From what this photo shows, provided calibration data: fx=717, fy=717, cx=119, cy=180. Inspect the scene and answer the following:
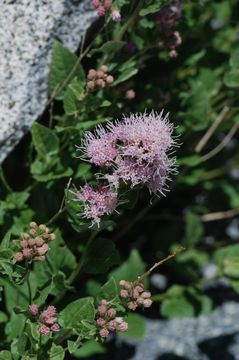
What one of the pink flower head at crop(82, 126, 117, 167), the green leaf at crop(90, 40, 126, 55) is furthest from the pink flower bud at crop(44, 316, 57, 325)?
the green leaf at crop(90, 40, 126, 55)

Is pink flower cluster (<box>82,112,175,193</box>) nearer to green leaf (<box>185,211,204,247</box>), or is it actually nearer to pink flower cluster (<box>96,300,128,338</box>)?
pink flower cluster (<box>96,300,128,338</box>)

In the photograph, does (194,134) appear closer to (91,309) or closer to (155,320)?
(155,320)

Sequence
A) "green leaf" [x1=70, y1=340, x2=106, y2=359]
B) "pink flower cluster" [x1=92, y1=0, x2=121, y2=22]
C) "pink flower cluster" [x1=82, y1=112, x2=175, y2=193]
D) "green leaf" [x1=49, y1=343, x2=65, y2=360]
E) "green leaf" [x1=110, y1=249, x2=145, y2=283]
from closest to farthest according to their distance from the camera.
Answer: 1. "pink flower cluster" [x1=82, y1=112, x2=175, y2=193]
2. "green leaf" [x1=49, y1=343, x2=65, y2=360]
3. "pink flower cluster" [x1=92, y1=0, x2=121, y2=22]
4. "green leaf" [x1=70, y1=340, x2=106, y2=359]
5. "green leaf" [x1=110, y1=249, x2=145, y2=283]

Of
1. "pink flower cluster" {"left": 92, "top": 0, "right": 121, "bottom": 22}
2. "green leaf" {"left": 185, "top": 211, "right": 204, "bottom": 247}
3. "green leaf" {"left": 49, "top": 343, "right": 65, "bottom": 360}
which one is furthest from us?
"green leaf" {"left": 185, "top": 211, "right": 204, "bottom": 247}

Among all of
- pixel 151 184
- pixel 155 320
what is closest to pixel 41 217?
pixel 151 184

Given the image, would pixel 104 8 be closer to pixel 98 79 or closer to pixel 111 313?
pixel 98 79

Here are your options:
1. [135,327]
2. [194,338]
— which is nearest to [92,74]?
[135,327]

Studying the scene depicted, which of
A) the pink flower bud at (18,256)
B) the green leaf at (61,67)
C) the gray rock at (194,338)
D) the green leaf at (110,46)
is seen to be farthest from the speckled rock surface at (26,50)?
the gray rock at (194,338)

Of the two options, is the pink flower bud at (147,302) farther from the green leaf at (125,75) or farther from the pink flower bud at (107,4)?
the pink flower bud at (107,4)
